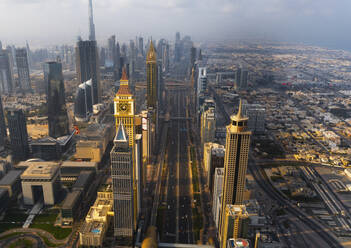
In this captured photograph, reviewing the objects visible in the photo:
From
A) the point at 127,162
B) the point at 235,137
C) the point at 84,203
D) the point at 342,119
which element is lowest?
the point at 84,203

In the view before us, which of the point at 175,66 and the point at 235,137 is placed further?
the point at 175,66

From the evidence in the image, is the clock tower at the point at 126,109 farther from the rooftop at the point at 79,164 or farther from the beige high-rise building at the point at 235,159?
the rooftop at the point at 79,164

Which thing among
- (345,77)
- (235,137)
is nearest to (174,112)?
(345,77)

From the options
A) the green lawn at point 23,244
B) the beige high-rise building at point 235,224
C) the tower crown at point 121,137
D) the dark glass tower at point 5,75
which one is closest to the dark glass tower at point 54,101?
the green lawn at point 23,244

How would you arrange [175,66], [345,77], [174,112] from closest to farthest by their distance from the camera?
[345,77] < [174,112] < [175,66]

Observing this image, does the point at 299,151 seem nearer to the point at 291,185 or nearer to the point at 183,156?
the point at 291,185

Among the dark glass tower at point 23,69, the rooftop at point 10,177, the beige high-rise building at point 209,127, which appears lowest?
the rooftop at point 10,177

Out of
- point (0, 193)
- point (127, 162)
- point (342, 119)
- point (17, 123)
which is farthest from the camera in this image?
point (342, 119)
